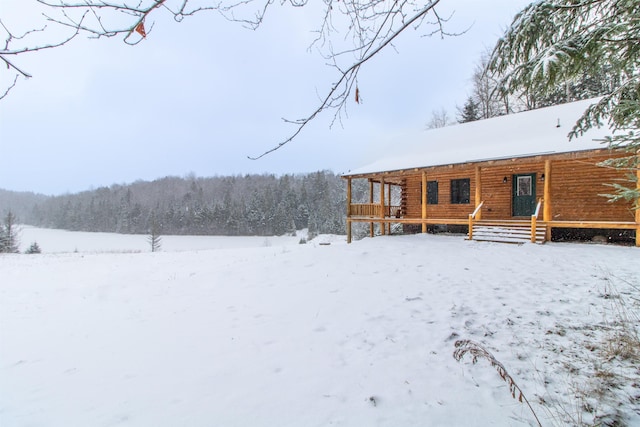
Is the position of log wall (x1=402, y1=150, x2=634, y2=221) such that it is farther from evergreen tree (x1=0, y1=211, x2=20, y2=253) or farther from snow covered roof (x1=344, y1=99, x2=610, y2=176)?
evergreen tree (x1=0, y1=211, x2=20, y2=253)

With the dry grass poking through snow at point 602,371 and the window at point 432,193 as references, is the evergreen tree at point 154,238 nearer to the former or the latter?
the window at point 432,193

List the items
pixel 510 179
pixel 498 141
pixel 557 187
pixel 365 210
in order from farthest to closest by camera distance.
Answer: pixel 365 210 < pixel 498 141 < pixel 510 179 < pixel 557 187

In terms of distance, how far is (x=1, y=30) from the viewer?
1906 millimetres

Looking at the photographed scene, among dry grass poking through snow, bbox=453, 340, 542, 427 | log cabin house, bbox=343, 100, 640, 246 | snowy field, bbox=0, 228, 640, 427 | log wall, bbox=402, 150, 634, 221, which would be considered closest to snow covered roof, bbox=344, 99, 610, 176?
log cabin house, bbox=343, 100, 640, 246

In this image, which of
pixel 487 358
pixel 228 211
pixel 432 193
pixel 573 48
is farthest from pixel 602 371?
pixel 228 211

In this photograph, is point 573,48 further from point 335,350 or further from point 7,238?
point 7,238

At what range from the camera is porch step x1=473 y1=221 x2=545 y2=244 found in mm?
11312

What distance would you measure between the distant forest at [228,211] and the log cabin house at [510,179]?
33.4 m

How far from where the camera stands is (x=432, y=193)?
55.4ft

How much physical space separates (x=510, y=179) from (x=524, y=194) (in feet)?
2.92

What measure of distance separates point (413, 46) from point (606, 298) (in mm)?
5350

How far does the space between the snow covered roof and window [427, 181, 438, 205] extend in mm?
1650

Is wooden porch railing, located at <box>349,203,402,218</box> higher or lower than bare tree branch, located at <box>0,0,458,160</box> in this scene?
lower

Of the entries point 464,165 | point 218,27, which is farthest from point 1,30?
point 464,165
